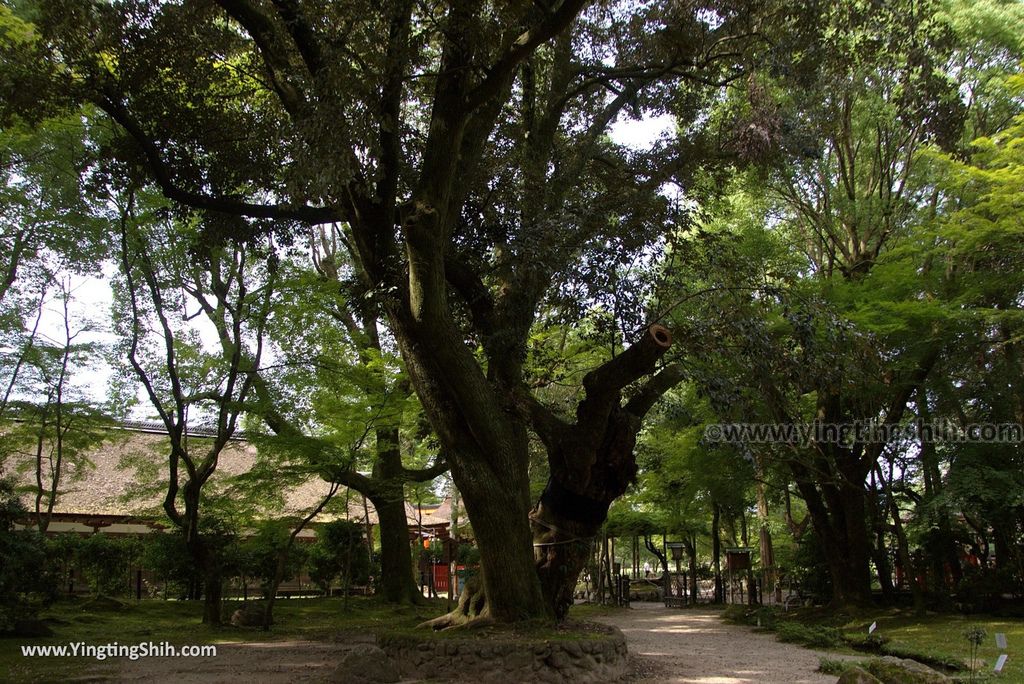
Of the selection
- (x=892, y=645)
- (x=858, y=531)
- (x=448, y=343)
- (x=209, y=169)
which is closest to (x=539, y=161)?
(x=448, y=343)

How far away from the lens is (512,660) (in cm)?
716

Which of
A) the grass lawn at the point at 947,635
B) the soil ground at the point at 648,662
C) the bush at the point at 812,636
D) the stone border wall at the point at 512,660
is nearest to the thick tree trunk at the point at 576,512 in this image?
the stone border wall at the point at 512,660

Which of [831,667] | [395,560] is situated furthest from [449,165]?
[395,560]

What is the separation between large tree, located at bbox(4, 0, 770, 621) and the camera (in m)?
6.77

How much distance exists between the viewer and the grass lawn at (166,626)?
8.62 meters

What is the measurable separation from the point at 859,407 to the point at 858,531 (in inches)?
99.6

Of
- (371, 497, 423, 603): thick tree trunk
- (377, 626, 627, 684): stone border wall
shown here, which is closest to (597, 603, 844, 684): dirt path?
(377, 626, 627, 684): stone border wall

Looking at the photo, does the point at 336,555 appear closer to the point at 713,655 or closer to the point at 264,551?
the point at 264,551

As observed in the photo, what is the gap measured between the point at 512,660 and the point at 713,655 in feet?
12.7

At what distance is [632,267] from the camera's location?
29.8ft

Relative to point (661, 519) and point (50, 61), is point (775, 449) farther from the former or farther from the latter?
point (50, 61)

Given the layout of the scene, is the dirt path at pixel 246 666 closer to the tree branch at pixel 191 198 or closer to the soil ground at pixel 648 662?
the soil ground at pixel 648 662

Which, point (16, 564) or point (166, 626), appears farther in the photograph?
point (166, 626)

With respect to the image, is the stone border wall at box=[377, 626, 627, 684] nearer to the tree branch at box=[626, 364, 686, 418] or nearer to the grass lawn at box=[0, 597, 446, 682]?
the tree branch at box=[626, 364, 686, 418]
